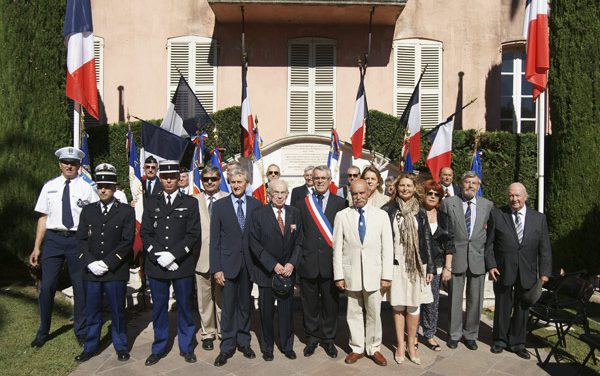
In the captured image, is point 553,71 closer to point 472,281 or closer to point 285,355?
point 472,281

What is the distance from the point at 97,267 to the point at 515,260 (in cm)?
428

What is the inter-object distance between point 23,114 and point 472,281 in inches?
Result: 278

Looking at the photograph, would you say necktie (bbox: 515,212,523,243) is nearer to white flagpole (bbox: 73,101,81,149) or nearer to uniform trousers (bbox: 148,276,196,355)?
uniform trousers (bbox: 148,276,196,355)

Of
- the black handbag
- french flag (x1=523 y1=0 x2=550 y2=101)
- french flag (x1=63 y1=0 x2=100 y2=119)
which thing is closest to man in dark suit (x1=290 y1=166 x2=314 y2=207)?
the black handbag

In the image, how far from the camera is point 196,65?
11.4m

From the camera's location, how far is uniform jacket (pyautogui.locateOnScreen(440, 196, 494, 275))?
17.4 ft

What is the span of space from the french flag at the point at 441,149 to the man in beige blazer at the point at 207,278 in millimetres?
5028

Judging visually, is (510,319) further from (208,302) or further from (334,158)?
(334,158)

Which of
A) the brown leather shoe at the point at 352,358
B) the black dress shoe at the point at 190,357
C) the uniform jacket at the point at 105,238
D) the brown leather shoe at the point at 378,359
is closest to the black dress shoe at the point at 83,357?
the uniform jacket at the point at 105,238

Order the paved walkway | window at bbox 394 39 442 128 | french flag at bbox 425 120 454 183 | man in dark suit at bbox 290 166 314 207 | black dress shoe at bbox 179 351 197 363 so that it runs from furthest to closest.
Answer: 1. window at bbox 394 39 442 128
2. french flag at bbox 425 120 454 183
3. man in dark suit at bbox 290 166 314 207
4. black dress shoe at bbox 179 351 197 363
5. the paved walkway

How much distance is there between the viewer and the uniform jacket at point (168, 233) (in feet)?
15.6

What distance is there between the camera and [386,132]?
10.8m

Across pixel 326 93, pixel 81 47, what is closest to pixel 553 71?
pixel 326 93

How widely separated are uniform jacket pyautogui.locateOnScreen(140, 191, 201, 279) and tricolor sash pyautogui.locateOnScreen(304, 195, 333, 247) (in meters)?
1.22
